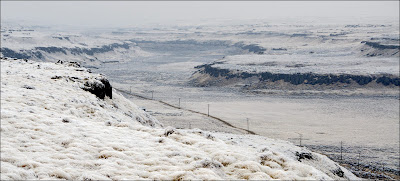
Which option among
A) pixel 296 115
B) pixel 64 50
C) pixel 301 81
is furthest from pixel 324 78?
pixel 64 50

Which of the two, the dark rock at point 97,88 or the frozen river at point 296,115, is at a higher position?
the dark rock at point 97,88

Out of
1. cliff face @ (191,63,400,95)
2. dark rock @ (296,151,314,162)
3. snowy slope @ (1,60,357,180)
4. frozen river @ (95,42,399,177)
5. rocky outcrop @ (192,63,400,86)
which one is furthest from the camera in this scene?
rocky outcrop @ (192,63,400,86)

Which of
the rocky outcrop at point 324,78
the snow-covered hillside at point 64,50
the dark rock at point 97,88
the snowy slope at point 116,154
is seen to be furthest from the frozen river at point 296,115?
the snow-covered hillside at point 64,50

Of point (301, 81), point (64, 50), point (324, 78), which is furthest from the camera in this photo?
point (64, 50)

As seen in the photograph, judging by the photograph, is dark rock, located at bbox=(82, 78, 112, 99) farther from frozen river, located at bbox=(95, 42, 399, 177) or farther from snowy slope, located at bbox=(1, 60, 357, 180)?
frozen river, located at bbox=(95, 42, 399, 177)

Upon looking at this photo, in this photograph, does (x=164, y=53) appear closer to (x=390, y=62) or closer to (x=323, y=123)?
(x=390, y=62)

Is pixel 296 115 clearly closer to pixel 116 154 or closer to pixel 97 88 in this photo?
pixel 97 88

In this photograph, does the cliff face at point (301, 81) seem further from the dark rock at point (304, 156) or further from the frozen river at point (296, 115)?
the dark rock at point (304, 156)

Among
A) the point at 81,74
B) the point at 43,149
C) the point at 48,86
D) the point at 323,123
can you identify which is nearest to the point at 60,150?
the point at 43,149

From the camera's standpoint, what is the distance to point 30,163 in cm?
1079

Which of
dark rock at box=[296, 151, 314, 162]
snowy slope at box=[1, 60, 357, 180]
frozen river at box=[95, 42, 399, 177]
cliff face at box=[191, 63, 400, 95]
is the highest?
snowy slope at box=[1, 60, 357, 180]

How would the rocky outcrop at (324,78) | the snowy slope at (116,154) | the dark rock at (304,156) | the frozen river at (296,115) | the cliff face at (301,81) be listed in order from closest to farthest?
the snowy slope at (116,154), the dark rock at (304,156), the frozen river at (296,115), the cliff face at (301,81), the rocky outcrop at (324,78)

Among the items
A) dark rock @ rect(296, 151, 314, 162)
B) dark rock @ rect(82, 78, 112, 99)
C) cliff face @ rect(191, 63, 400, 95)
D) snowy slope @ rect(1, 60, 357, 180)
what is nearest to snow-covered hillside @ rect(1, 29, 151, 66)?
cliff face @ rect(191, 63, 400, 95)

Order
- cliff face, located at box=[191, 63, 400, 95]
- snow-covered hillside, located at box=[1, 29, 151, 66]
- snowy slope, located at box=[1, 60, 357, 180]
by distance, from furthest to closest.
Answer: snow-covered hillside, located at box=[1, 29, 151, 66] → cliff face, located at box=[191, 63, 400, 95] → snowy slope, located at box=[1, 60, 357, 180]
